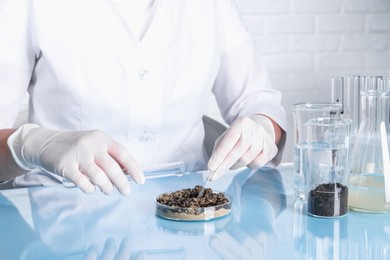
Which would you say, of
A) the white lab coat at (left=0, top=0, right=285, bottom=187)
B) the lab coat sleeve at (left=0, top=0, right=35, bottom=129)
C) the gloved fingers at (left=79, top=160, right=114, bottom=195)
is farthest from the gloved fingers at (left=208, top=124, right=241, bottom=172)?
the lab coat sleeve at (left=0, top=0, right=35, bottom=129)

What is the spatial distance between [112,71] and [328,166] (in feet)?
2.08

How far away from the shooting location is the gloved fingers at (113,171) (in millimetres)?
1133

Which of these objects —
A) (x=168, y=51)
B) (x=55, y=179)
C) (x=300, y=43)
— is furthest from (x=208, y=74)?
(x=300, y=43)

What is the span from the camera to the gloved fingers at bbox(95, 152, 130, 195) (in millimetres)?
1133

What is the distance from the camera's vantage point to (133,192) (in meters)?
1.30

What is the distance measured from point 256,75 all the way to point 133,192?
0.64 meters

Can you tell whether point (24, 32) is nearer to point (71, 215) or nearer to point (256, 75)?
point (71, 215)

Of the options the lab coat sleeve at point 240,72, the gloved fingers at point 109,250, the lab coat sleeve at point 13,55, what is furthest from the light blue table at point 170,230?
the lab coat sleeve at point 240,72

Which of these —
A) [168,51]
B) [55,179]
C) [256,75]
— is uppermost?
[168,51]

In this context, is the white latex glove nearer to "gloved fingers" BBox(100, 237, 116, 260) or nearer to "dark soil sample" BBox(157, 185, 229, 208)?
"dark soil sample" BBox(157, 185, 229, 208)

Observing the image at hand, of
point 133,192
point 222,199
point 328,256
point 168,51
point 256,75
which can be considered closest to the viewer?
point 328,256

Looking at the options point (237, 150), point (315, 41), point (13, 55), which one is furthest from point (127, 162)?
point (315, 41)

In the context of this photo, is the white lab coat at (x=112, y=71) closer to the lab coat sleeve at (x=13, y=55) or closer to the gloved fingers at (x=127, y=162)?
the lab coat sleeve at (x=13, y=55)

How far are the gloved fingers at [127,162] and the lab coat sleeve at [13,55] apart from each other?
442mm
